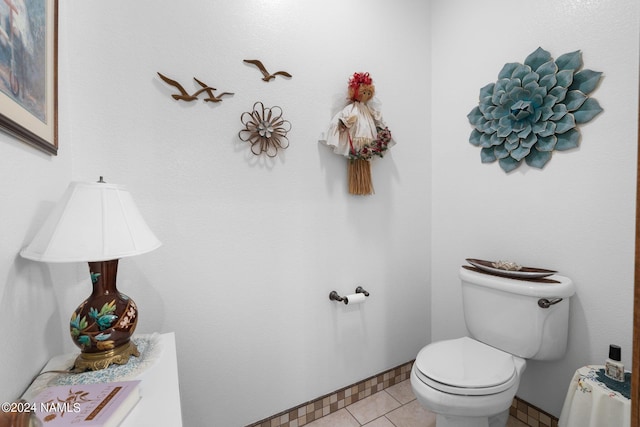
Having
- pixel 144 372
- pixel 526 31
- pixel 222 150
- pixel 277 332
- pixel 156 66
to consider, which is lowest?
pixel 277 332

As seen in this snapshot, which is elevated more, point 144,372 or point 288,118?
point 288,118

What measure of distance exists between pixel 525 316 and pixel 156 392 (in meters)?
1.48

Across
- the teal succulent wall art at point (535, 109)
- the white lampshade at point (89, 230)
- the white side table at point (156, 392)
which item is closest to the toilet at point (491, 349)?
the teal succulent wall art at point (535, 109)

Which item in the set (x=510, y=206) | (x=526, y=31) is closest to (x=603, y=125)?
(x=510, y=206)

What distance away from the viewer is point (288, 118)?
1419 millimetres

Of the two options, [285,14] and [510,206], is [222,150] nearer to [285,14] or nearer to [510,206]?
[285,14]

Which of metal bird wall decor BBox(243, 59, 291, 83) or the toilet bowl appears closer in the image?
the toilet bowl

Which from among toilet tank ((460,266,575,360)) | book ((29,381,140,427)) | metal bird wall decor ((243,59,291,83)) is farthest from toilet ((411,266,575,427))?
metal bird wall decor ((243,59,291,83))

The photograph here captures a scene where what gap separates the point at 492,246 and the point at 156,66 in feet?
6.30

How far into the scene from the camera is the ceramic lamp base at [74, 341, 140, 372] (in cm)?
80

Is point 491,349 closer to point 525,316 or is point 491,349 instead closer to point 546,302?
point 525,316

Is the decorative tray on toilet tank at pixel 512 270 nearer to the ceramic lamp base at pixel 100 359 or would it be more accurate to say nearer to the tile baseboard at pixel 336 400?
the tile baseboard at pixel 336 400

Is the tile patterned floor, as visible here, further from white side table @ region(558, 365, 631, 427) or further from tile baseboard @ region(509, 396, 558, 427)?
white side table @ region(558, 365, 631, 427)

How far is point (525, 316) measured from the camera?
1.29 metres
